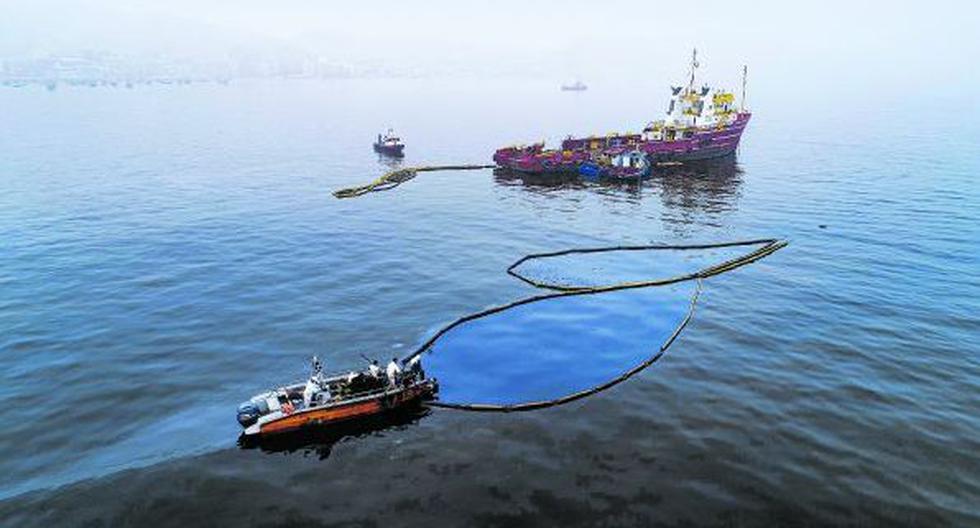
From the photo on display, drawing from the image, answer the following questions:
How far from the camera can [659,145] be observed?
11362 cm

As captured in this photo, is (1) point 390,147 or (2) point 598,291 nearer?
(2) point 598,291

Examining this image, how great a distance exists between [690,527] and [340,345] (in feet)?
83.3

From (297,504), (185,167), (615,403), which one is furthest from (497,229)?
(185,167)

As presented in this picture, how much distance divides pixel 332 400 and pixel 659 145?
313 feet

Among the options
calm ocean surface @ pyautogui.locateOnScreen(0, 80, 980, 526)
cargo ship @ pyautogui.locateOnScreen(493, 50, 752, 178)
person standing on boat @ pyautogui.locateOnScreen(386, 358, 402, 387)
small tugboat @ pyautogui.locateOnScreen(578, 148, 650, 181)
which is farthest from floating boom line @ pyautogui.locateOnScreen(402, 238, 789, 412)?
cargo ship @ pyautogui.locateOnScreen(493, 50, 752, 178)

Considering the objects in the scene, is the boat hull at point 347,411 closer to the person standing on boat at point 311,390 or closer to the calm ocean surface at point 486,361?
the person standing on boat at point 311,390

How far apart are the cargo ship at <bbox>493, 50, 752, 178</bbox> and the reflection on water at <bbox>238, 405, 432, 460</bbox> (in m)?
77.1

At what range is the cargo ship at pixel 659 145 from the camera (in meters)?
105

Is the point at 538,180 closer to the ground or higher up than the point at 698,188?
higher up

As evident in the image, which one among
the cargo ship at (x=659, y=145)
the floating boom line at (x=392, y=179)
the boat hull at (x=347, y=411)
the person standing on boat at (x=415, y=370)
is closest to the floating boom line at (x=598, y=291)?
the boat hull at (x=347, y=411)

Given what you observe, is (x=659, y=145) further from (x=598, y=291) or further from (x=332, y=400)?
(x=332, y=400)

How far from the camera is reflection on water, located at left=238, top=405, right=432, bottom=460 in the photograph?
30.9 meters

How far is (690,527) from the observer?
25.1 m

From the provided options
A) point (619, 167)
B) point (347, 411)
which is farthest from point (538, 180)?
point (347, 411)
